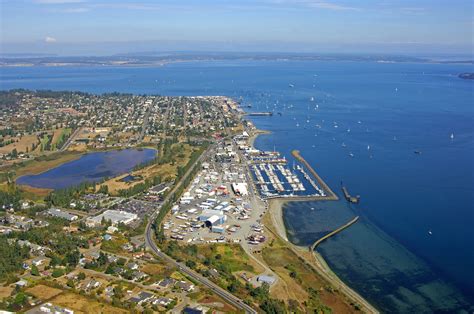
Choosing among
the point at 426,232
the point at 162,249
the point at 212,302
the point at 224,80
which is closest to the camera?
the point at 212,302

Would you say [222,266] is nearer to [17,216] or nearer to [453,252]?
[453,252]

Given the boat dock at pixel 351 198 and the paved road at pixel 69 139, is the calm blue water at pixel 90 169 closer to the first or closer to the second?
the paved road at pixel 69 139

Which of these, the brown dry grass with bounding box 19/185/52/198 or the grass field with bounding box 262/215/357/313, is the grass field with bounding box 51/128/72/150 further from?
the grass field with bounding box 262/215/357/313

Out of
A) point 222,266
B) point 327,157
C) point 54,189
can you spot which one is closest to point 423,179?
point 327,157

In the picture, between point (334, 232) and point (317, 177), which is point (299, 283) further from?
point (317, 177)

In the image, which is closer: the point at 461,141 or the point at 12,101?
the point at 461,141

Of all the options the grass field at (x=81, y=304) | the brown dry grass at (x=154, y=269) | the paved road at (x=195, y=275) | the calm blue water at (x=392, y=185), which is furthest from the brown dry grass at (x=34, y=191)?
the calm blue water at (x=392, y=185)
